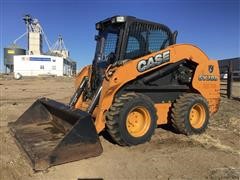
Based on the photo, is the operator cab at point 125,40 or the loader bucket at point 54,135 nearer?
the loader bucket at point 54,135

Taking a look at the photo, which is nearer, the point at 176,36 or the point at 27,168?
the point at 27,168

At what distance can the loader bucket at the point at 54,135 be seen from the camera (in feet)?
15.2

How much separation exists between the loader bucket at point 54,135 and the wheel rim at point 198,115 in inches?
110

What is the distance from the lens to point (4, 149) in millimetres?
5520

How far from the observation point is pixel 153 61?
6141 millimetres

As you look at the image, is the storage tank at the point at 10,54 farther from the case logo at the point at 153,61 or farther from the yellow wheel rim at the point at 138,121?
the yellow wheel rim at the point at 138,121

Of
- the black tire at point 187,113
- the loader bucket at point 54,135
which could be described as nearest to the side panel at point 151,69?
the black tire at point 187,113

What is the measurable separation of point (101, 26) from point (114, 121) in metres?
2.53

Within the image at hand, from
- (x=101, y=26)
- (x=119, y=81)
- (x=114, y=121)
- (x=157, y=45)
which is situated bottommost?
(x=114, y=121)

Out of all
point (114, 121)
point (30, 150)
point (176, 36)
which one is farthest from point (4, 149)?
point (176, 36)

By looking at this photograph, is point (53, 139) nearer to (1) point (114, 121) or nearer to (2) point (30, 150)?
(2) point (30, 150)

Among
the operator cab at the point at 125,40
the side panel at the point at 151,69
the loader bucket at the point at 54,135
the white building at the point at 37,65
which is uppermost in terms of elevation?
the white building at the point at 37,65

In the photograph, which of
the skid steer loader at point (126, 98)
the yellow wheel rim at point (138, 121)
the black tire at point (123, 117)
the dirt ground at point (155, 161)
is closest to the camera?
the dirt ground at point (155, 161)

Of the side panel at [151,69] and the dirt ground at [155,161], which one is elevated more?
the side panel at [151,69]
